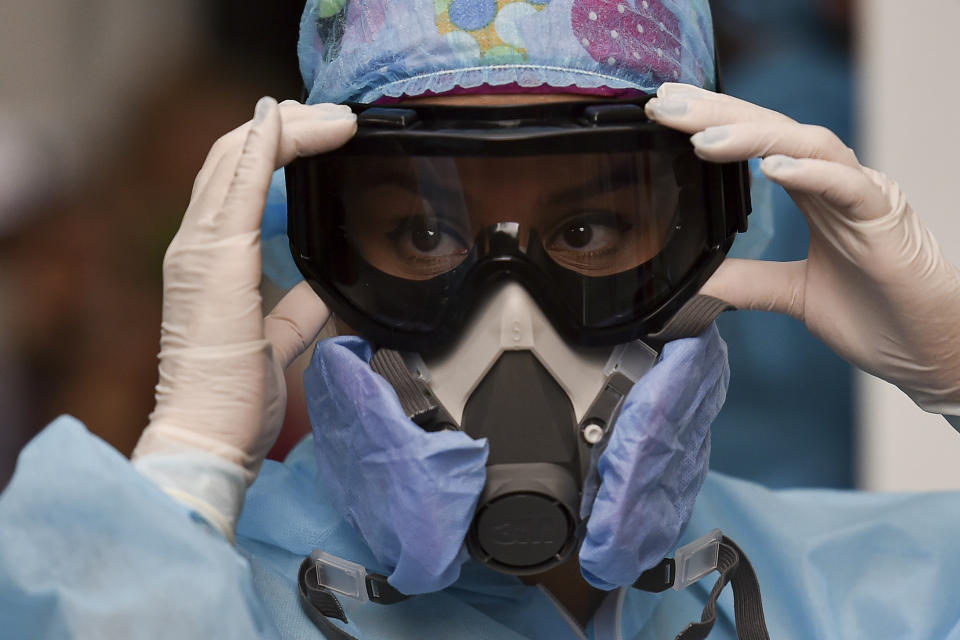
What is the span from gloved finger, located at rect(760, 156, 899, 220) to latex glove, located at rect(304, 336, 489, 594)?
407mm

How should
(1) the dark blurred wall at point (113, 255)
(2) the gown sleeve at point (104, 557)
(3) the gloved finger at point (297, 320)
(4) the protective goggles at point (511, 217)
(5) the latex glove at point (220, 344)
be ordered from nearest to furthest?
(2) the gown sleeve at point (104, 557) < (5) the latex glove at point (220, 344) < (4) the protective goggles at point (511, 217) < (3) the gloved finger at point (297, 320) < (1) the dark blurred wall at point (113, 255)

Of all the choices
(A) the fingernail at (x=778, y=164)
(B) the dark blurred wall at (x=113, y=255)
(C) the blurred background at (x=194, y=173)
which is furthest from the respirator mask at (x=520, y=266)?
(B) the dark blurred wall at (x=113, y=255)

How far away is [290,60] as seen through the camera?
2920 mm

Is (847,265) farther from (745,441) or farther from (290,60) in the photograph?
(290,60)

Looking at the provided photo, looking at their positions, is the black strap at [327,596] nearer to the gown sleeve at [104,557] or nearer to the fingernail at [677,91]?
the gown sleeve at [104,557]

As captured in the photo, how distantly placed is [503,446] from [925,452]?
68.4 inches

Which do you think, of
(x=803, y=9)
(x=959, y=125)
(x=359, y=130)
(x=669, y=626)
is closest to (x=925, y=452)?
(x=959, y=125)

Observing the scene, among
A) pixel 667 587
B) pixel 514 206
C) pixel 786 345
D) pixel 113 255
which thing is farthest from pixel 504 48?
pixel 113 255

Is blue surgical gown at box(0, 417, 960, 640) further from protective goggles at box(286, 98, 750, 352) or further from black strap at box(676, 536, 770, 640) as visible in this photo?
protective goggles at box(286, 98, 750, 352)

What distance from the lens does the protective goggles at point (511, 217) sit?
46.4 inches

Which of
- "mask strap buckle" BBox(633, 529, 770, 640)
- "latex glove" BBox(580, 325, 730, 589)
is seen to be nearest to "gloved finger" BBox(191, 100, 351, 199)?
"latex glove" BBox(580, 325, 730, 589)

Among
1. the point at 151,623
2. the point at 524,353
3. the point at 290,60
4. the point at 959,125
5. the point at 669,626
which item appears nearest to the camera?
the point at 151,623

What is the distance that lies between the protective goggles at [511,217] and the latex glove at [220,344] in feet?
0.37

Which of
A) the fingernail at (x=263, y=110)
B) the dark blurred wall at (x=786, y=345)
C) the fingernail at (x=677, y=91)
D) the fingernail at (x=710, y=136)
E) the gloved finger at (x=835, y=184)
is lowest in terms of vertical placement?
the dark blurred wall at (x=786, y=345)
